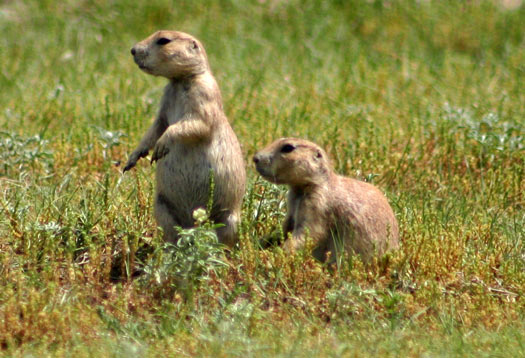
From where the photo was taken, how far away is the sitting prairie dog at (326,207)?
5383 millimetres

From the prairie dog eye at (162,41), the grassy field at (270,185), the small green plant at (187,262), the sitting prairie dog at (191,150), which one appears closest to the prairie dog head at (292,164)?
the sitting prairie dog at (191,150)

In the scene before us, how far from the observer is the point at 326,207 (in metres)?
5.43

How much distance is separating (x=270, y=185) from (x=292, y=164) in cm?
76

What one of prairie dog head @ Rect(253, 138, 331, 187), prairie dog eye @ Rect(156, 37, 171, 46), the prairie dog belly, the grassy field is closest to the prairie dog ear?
prairie dog eye @ Rect(156, 37, 171, 46)

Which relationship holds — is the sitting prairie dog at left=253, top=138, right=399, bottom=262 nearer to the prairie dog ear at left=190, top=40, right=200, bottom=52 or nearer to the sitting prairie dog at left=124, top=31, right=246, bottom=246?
the sitting prairie dog at left=124, top=31, right=246, bottom=246

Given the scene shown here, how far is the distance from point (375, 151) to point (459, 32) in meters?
3.95

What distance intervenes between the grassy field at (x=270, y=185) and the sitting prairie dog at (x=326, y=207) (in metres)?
0.17

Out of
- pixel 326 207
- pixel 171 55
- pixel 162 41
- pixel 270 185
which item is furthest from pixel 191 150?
pixel 270 185

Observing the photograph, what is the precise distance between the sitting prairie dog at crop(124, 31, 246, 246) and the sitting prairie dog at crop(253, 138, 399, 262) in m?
0.29

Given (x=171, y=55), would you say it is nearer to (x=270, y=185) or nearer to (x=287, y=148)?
(x=287, y=148)

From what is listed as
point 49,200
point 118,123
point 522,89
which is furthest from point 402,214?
point 522,89

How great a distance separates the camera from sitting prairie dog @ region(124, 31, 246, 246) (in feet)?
17.4

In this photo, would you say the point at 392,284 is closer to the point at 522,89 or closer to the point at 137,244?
the point at 137,244

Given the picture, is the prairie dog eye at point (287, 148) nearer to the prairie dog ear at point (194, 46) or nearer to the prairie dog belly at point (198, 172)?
the prairie dog belly at point (198, 172)
